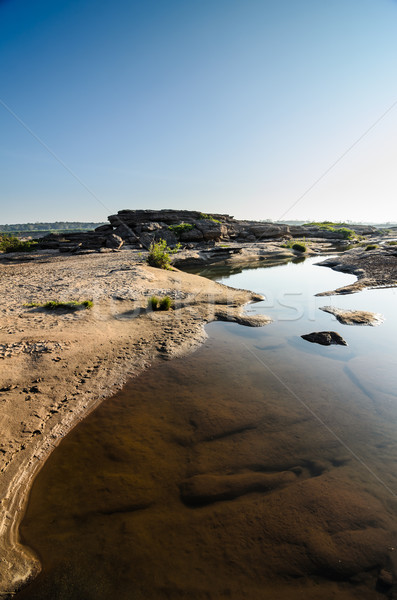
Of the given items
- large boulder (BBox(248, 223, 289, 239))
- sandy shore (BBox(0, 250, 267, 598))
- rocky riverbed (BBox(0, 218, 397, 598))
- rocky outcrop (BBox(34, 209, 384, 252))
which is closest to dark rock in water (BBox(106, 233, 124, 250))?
rocky outcrop (BBox(34, 209, 384, 252))

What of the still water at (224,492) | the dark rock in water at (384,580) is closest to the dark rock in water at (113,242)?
the still water at (224,492)

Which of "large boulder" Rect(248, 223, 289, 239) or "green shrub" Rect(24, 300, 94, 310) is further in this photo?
"large boulder" Rect(248, 223, 289, 239)

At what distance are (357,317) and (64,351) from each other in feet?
37.3

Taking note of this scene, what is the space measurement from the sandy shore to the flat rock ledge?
11.2ft

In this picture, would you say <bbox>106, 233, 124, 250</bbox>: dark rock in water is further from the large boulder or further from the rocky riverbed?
the large boulder

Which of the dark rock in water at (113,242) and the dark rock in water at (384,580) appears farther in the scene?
the dark rock in water at (113,242)

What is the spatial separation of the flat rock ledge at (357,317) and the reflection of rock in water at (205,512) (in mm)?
7138

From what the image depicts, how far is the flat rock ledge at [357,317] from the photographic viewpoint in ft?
36.0

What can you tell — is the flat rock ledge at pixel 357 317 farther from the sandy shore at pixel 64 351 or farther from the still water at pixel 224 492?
the still water at pixel 224 492

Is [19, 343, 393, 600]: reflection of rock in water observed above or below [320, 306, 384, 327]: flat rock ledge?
below

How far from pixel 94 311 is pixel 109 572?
357 inches

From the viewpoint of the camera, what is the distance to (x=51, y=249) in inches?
1487

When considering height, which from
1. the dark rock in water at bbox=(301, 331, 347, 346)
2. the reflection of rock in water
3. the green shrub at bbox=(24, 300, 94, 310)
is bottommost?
the reflection of rock in water

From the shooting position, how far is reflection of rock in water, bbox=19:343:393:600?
9.46 feet
